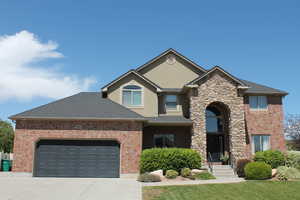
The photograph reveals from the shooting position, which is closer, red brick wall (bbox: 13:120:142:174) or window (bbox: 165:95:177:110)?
red brick wall (bbox: 13:120:142:174)

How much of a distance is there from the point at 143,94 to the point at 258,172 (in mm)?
10604

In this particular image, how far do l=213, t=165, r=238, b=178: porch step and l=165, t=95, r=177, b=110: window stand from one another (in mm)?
6038

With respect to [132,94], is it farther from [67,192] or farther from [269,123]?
[269,123]

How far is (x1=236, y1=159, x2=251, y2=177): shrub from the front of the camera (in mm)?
19000

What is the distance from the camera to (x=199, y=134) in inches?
837

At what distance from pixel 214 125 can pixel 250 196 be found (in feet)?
38.9

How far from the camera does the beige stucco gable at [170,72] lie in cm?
2473

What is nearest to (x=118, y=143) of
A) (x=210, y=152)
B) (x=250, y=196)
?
(x=210, y=152)

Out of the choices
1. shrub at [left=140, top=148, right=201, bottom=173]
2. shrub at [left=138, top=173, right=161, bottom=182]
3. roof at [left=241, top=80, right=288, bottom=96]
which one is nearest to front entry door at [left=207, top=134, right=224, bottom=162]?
shrub at [left=140, top=148, right=201, bottom=173]

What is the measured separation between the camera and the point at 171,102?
24.0 m

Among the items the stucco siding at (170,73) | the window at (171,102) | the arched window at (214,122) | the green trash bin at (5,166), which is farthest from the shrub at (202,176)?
the green trash bin at (5,166)

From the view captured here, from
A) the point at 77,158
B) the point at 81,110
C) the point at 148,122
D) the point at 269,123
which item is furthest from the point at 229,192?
the point at 269,123

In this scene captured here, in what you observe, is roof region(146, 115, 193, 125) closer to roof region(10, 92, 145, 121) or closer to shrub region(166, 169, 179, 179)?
roof region(10, 92, 145, 121)

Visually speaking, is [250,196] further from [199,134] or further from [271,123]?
[271,123]
